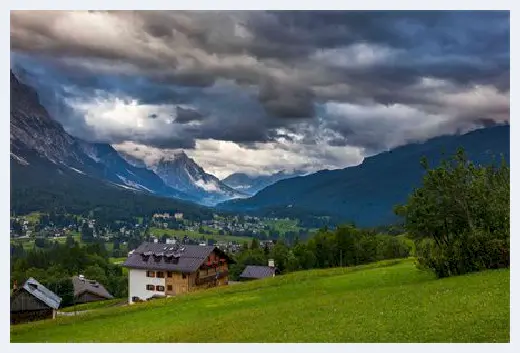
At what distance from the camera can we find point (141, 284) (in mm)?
30328

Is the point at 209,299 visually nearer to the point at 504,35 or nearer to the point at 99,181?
the point at 99,181

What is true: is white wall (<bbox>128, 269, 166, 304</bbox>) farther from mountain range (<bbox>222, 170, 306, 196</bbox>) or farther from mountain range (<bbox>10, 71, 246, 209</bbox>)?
mountain range (<bbox>222, 170, 306, 196</bbox>)

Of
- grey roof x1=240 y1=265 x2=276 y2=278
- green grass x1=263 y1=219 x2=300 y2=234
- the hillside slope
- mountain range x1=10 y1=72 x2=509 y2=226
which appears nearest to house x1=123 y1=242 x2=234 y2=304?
mountain range x1=10 y1=72 x2=509 y2=226

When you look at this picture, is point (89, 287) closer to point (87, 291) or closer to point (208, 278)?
point (87, 291)

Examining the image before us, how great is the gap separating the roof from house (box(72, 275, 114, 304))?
2669 centimetres

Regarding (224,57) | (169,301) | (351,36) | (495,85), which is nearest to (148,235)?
(169,301)

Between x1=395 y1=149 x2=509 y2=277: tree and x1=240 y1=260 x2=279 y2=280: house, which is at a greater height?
x1=395 y1=149 x2=509 y2=277: tree

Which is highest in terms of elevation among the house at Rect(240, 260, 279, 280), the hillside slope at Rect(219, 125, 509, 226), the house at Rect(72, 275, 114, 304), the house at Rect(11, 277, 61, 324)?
the hillside slope at Rect(219, 125, 509, 226)

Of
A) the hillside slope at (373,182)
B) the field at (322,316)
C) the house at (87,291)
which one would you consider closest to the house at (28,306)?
the field at (322,316)

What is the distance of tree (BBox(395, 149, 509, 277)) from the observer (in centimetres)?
2242

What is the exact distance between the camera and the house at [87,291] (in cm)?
5528

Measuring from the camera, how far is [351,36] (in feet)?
70.1

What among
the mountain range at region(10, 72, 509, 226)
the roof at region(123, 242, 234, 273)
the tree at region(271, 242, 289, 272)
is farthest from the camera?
the tree at region(271, 242, 289, 272)

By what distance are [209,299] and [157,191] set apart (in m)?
7.31
